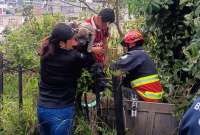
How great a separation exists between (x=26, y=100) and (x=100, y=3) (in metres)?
3.34

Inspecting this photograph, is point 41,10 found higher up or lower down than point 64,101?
higher up

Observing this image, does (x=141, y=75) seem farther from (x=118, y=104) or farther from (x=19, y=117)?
(x=19, y=117)

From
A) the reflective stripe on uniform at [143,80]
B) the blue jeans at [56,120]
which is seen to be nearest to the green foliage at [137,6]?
the reflective stripe on uniform at [143,80]

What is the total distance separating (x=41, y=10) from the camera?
9.68m

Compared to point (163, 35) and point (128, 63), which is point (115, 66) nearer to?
point (128, 63)

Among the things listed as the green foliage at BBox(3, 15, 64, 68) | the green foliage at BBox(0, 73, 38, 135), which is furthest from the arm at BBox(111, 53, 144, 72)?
the green foliage at BBox(3, 15, 64, 68)

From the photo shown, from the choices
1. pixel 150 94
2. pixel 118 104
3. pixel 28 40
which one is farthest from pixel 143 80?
pixel 28 40

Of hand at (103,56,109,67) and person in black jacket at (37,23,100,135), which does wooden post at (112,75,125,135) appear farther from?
hand at (103,56,109,67)

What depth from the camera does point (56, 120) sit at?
5.20 m

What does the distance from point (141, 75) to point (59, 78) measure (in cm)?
95

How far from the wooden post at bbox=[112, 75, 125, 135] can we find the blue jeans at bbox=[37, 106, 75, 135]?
0.58 metres

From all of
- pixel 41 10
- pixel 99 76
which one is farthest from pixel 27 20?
pixel 99 76

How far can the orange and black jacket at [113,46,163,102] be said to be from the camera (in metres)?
5.35

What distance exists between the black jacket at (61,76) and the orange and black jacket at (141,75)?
416mm
